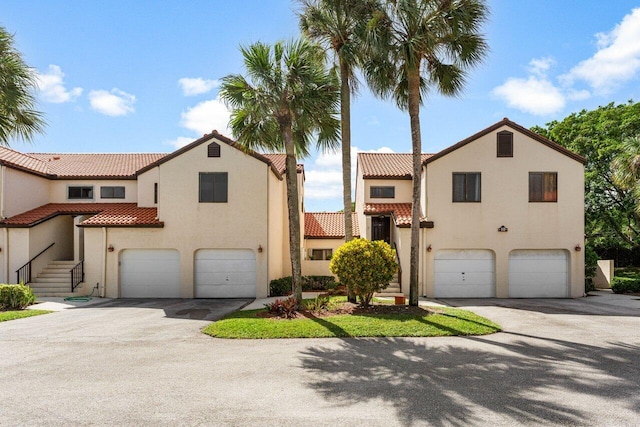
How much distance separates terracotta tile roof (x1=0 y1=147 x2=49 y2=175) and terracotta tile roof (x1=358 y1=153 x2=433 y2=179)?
1745 centimetres

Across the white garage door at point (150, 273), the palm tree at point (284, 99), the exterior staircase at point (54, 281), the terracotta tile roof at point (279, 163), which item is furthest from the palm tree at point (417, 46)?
the exterior staircase at point (54, 281)

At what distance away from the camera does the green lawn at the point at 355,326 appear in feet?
32.6

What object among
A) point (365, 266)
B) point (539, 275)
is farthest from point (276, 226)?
point (539, 275)

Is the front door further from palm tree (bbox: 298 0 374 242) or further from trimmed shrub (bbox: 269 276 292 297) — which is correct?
palm tree (bbox: 298 0 374 242)

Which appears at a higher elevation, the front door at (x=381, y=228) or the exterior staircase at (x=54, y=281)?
the front door at (x=381, y=228)

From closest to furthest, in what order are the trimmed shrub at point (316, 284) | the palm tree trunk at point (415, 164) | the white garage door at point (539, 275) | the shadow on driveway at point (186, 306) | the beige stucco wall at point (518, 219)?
1. the palm tree trunk at point (415, 164)
2. the shadow on driveway at point (186, 306)
3. the beige stucco wall at point (518, 219)
4. the white garage door at point (539, 275)
5. the trimmed shrub at point (316, 284)

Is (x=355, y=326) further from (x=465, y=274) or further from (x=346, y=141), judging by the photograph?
(x=465, y=274)

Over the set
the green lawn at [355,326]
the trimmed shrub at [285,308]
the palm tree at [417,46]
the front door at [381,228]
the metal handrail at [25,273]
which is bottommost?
the green lawn at [355,326]

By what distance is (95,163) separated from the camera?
22.8 m

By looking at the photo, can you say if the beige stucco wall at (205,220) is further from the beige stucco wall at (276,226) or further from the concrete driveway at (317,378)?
the concrete driveway at (317,378)

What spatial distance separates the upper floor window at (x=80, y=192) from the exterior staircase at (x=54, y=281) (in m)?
3.94

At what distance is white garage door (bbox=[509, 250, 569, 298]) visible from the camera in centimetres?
1809

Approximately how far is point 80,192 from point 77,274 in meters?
5.25

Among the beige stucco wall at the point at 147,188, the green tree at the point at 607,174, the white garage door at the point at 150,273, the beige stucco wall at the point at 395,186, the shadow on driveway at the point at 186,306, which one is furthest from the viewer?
the green tree at the point at 607,174
